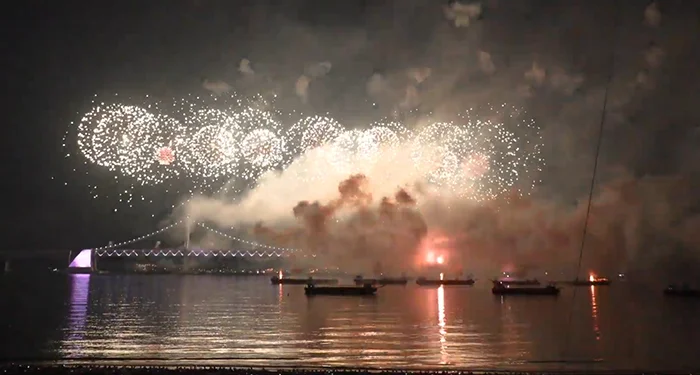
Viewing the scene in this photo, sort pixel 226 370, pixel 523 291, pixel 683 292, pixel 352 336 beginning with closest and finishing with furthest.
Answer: pixel 226 370
pixel 352 336
pixel 683 292
pixel 523 291

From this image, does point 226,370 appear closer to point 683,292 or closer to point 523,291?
point 523,291

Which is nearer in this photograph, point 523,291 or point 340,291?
point 340,291

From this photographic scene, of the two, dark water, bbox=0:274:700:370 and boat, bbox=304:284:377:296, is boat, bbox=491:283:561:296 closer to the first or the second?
boat, bbox=304:284:377:296

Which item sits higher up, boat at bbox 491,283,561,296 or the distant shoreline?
boat at bbox 491,283,561,296

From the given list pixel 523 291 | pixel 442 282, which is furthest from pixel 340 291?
pixel 442 282

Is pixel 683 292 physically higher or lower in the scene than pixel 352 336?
higher

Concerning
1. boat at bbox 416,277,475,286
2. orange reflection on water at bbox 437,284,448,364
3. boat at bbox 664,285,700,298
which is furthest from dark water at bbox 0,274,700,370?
boat at bbox 416,277,475,286

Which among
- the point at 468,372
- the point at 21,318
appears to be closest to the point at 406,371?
the point at 468,372

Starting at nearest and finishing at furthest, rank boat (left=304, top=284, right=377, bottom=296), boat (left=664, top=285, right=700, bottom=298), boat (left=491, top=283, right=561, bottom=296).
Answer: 1. boat (left=304, top=284, right=377, bottom=296)
2. boat (left=664, top=285, right=700, bottom=298)
3. boat (left=491, top=283, right=561, bottom=296)

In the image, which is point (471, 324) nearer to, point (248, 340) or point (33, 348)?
point (248, 340)

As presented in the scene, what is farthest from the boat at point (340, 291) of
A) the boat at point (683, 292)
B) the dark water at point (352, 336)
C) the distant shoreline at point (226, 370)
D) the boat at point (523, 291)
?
the distant shoreline at point (226, 370)

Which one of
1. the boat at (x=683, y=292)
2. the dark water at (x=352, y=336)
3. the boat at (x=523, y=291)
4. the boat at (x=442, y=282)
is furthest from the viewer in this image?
the boat at (x=442, y=282)

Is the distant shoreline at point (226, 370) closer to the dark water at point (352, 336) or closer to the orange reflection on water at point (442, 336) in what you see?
the dark water at point (352, 336)
